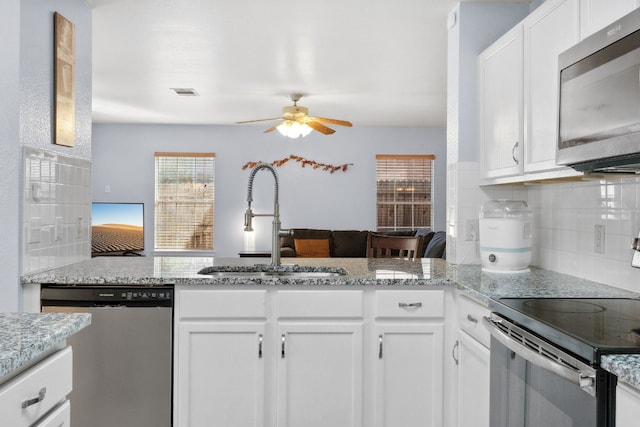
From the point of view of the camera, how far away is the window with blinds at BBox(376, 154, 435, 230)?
811 cm

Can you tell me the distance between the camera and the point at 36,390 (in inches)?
46.9

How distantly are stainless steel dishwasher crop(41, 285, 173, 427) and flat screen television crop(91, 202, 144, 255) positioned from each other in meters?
5.41

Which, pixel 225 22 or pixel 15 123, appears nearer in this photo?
pixel 15 123

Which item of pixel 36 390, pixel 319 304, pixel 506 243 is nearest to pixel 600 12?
pixel 506 243

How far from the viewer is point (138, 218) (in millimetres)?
7785

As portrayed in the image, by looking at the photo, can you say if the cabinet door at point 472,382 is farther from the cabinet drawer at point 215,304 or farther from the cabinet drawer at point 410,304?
the cabinet drawer at point 215,304

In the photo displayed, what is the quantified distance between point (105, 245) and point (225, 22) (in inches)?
193

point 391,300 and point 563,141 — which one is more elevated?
point 563,141

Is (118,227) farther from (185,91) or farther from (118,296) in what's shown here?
(118,296)

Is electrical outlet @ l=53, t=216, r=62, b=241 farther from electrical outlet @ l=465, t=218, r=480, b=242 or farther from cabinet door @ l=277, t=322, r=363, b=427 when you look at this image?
electrical outlet @ l=465, t=218, r=480, b=242

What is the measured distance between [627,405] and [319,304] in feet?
4.76

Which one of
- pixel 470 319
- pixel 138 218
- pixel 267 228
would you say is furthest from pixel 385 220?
pixel 470 319

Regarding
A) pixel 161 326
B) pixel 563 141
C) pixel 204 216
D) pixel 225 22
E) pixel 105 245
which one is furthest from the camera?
pixel 204 216

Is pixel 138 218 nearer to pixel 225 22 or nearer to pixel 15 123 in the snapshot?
pixel 225 22
